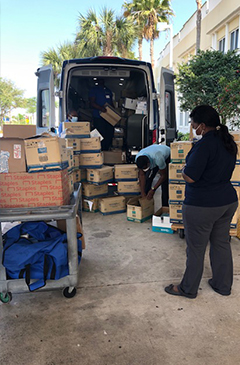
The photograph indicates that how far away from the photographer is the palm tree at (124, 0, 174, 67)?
54.6 ft

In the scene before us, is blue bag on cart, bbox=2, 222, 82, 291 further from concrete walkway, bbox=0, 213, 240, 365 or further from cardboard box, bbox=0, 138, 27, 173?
cardboard box, bbox=0, 138, 27, 173

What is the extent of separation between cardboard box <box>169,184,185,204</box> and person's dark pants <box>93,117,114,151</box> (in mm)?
3147

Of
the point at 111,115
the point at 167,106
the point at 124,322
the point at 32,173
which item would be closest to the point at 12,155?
the point at 32,173

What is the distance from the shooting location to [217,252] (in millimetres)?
2600

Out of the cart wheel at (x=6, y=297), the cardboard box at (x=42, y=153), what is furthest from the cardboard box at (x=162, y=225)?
the cart wheel at (x=6, y=297)

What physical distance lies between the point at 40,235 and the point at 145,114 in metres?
3.94

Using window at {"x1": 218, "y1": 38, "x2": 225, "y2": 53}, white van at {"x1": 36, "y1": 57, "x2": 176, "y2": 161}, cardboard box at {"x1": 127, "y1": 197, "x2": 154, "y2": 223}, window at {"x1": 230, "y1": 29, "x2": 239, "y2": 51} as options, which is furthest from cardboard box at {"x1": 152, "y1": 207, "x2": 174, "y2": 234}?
window at {"x1": 218, "y1": 38, "x2": 225, "y2": 53}

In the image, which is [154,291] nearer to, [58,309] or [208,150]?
[58,309]

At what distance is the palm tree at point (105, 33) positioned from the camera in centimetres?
1633

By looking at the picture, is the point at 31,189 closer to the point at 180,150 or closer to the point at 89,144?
the point at 180,150

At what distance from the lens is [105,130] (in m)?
6.69

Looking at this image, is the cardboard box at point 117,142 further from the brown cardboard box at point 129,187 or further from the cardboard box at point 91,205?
the cardboard box at point 91,205

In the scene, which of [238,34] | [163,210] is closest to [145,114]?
[163,210]

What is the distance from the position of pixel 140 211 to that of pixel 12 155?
2.52 meters
